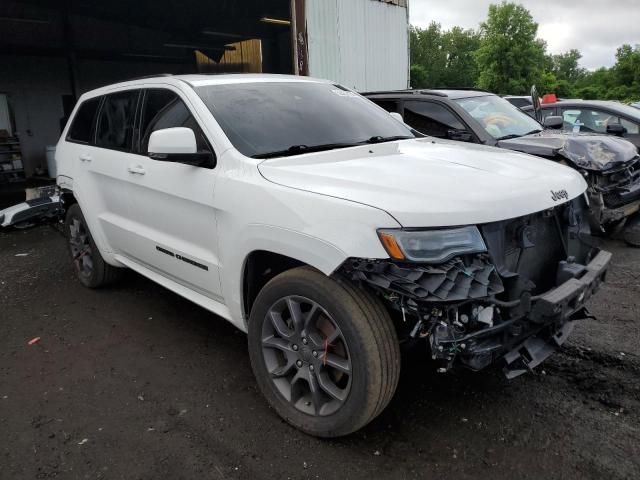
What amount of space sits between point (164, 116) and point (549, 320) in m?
2.79

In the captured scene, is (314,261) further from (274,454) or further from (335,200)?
(274,454)

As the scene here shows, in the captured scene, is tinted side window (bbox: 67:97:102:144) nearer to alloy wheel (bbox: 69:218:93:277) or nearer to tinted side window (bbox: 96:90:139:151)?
tinted side window (bbox: 96:90:139:151)

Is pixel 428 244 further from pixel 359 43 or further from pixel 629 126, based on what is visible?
pixel 359 43

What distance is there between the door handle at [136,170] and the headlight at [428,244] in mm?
2113

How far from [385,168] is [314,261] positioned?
0.70 metres

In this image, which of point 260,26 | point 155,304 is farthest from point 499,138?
point 260,26

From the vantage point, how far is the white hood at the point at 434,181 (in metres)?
2.32

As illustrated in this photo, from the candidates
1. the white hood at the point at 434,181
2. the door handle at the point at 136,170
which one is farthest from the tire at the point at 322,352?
the door handle at the point at 136,170

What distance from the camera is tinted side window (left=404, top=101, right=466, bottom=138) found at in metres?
6.30

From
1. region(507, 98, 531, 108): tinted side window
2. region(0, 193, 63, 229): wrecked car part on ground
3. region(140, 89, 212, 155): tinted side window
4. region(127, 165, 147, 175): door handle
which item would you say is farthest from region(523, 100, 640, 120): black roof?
region(0, 193, 63, 229): wrecked car part on ground

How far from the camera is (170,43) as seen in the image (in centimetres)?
1539

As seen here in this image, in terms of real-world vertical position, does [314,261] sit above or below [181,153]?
below

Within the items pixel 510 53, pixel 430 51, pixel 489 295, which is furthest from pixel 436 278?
pixel 430 51

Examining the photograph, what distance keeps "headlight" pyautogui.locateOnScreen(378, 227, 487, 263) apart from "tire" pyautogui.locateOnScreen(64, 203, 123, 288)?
343 centimetres
